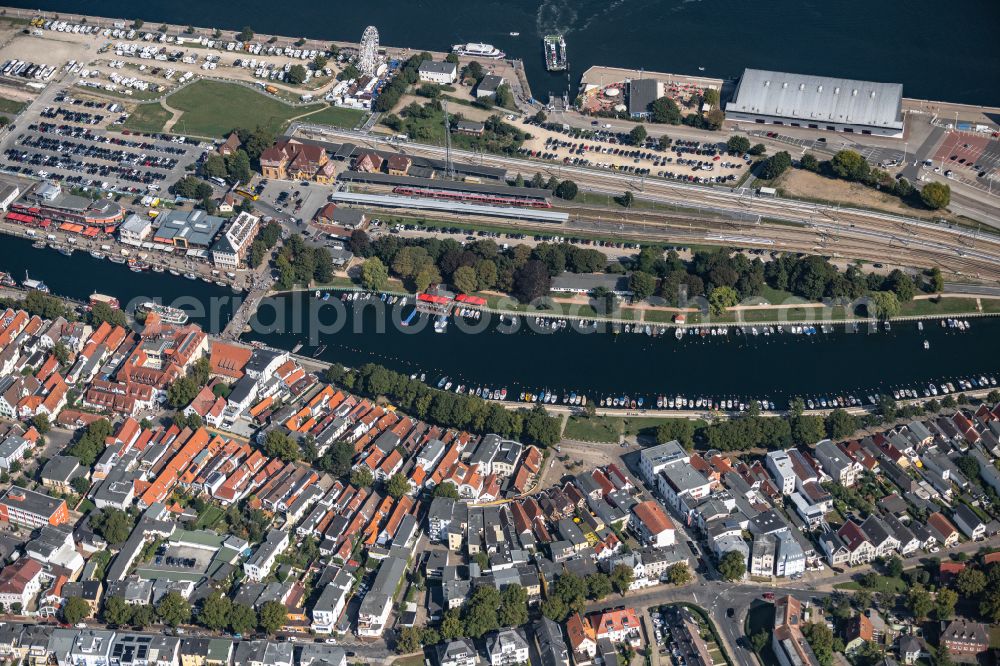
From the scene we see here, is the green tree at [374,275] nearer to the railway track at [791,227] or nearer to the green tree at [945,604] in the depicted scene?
the railway track at [791,227]

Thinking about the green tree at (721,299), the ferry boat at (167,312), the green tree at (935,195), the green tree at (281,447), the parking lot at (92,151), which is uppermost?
the green tree at (935,195)

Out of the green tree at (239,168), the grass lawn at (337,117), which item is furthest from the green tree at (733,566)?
the grass lawn at (337,117)

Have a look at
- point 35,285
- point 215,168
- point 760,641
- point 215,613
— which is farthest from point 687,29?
point 215,613

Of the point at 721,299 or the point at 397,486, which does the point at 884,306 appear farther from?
the point at 397,486

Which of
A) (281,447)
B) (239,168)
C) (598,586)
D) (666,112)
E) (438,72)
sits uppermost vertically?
(438,72)

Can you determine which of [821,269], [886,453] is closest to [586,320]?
[821,269]

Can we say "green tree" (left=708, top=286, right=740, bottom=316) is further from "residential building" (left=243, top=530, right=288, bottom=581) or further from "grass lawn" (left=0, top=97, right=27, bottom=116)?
"grass lawn" (left=0, top=97, right=27, bottom=116)
